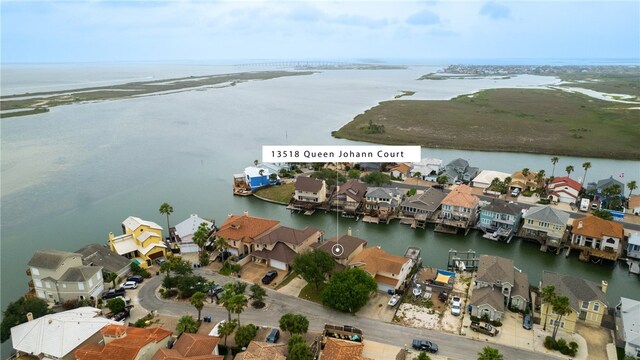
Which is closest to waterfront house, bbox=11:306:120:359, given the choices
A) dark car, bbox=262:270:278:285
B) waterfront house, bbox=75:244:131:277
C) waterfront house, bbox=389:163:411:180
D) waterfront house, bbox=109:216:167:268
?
waterfront house, bbox=75:244:131:277

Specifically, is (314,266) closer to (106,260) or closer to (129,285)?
(129,285)

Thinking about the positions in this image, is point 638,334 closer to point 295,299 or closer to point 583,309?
point 583,309

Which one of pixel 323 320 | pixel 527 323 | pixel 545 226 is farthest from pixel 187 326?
pixel 545 226

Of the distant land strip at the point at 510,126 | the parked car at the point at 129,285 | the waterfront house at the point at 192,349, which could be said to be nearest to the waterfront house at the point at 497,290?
the waterfront house at the point at 192,349

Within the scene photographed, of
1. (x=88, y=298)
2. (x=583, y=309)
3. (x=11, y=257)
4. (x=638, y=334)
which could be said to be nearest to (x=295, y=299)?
(x=88, y=298)

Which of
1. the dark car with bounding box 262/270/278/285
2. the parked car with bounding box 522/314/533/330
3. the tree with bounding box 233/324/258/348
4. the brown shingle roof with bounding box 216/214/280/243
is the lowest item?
the parked car with bounding box 522/314/533/330

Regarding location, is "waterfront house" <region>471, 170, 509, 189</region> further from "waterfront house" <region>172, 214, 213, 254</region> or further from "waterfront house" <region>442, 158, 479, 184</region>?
"waterfront house" <region>172, 214, 213, 254</region>
